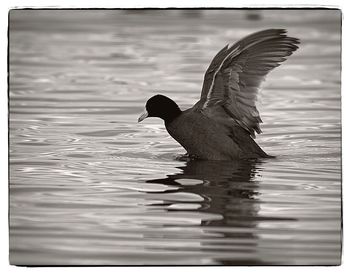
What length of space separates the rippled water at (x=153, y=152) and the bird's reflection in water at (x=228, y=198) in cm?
1

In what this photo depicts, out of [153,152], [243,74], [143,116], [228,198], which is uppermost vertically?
[243,74]

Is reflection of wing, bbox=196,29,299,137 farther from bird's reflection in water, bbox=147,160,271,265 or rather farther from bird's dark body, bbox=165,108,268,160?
bird's reflection in water, bbox=147,160,271,265

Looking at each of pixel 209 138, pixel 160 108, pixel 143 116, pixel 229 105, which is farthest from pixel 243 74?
pixel 143 116

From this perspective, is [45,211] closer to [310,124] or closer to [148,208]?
[148,208]

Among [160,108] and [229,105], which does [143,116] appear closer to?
[160,108]

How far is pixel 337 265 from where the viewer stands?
930cm

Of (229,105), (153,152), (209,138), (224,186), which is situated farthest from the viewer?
(209,138)

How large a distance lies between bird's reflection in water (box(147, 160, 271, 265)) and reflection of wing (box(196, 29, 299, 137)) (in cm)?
39

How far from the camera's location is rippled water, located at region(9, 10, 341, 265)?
9.33m

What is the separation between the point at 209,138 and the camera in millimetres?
11078

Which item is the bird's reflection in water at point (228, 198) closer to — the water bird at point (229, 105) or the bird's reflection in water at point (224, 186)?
the bird's reflection in water at point (224, 186)

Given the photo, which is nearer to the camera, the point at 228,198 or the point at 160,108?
the point at 228,198

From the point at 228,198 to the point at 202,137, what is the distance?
124cm

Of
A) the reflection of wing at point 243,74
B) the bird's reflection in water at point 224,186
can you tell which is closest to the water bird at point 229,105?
the reflection of wing at point 243,74
